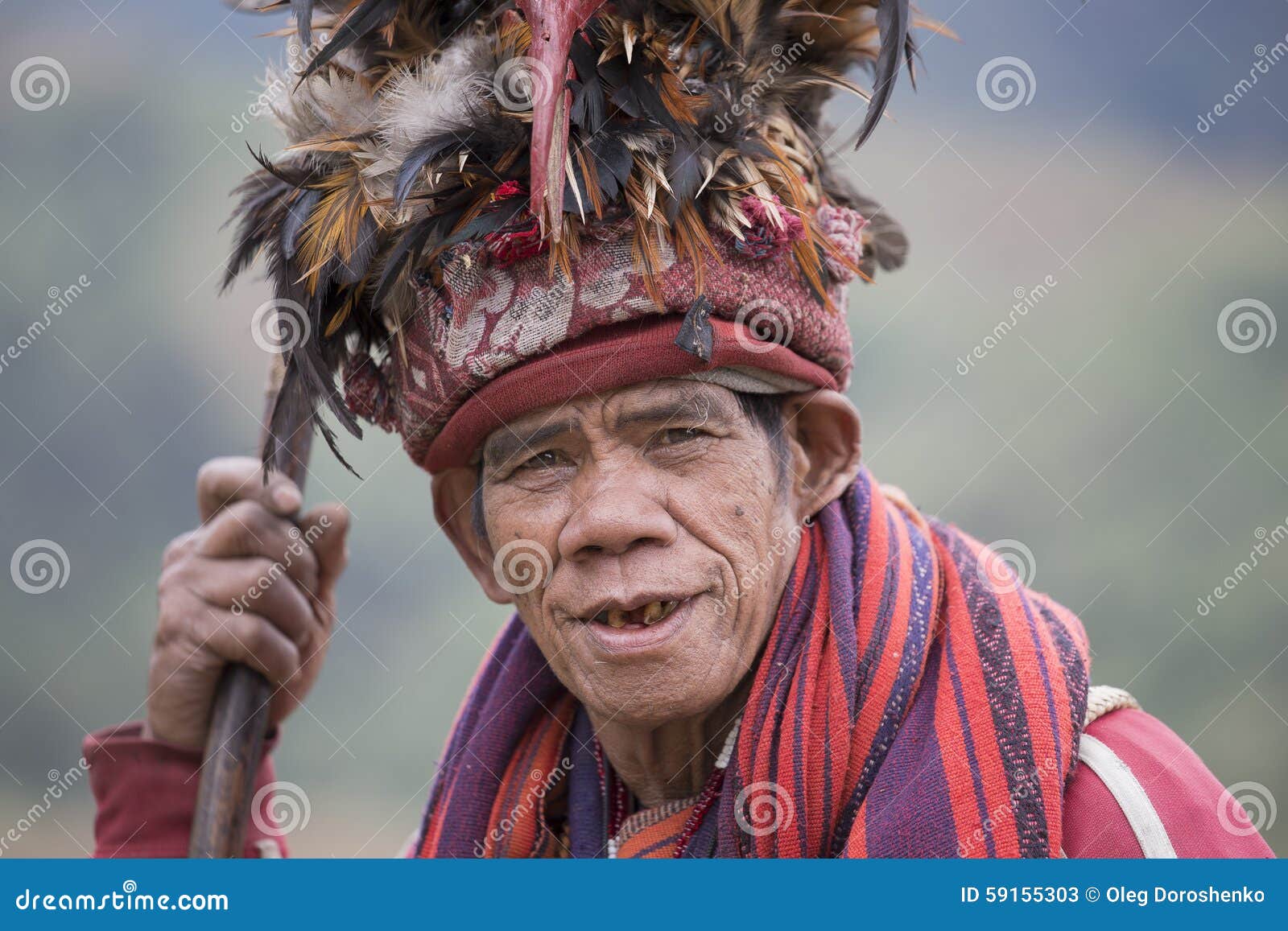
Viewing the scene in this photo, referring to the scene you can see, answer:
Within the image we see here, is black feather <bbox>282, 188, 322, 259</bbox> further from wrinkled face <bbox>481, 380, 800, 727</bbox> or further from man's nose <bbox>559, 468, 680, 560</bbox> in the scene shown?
man's nose <bbox>559, 468, 680, 560</bbox>

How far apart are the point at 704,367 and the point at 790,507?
40 centimetres

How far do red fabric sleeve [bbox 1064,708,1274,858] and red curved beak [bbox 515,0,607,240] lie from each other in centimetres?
140

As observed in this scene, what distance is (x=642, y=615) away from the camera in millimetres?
2299

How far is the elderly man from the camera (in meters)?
2.15

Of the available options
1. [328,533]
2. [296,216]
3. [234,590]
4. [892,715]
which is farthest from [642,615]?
[234,590]

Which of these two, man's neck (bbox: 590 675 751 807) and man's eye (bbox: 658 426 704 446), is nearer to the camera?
man's eye (bbox: 658 426 704 446)

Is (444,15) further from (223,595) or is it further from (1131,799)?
(1131,799)

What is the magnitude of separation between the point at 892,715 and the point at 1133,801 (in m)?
0.44

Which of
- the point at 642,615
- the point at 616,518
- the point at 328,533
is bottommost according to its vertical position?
the point at 328,533

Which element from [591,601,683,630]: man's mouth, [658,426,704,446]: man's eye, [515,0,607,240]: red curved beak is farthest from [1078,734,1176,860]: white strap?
[515,0,607,240]: red curved beak

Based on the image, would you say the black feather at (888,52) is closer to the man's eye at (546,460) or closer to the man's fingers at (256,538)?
the man's eye at (546,460)

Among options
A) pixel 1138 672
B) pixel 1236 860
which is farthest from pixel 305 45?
pixel 1138 672

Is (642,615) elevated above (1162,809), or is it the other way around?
(1162,809)

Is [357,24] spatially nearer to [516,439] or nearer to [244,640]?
[516,439]
